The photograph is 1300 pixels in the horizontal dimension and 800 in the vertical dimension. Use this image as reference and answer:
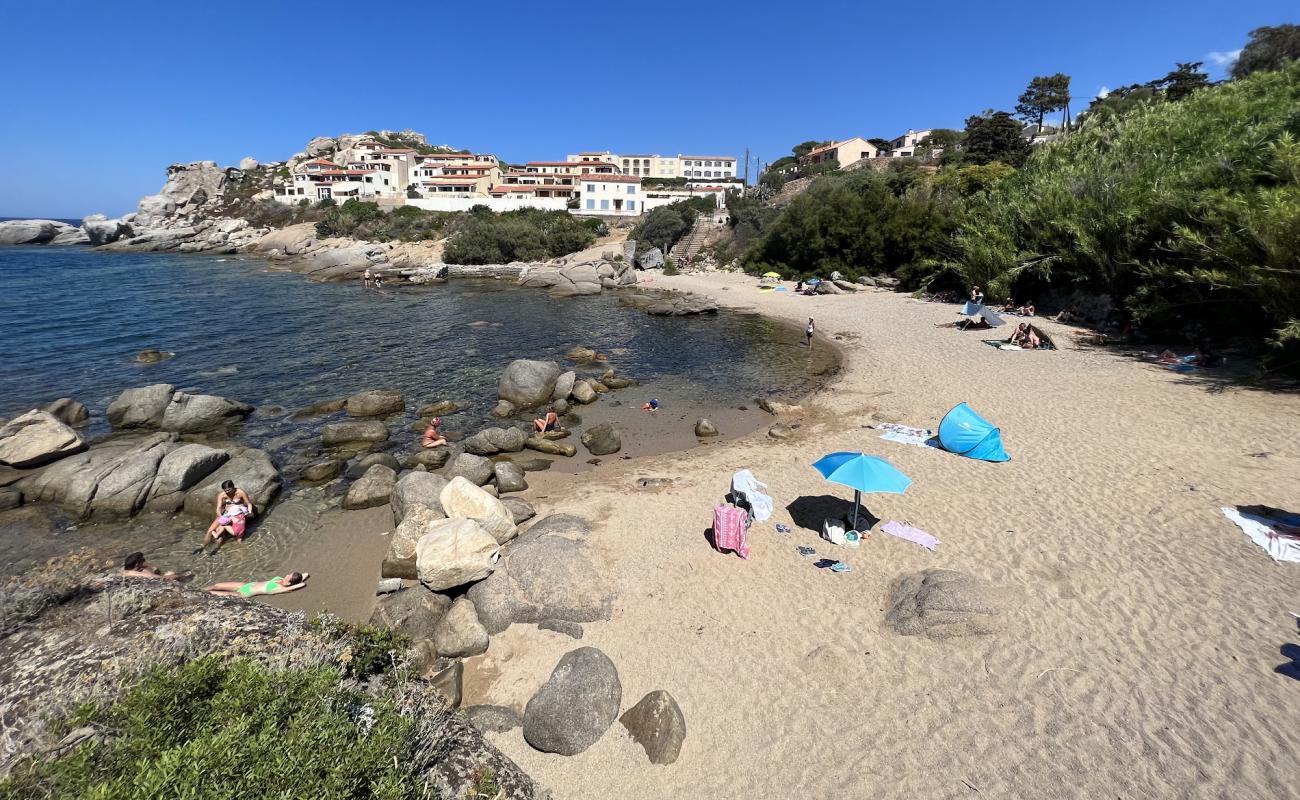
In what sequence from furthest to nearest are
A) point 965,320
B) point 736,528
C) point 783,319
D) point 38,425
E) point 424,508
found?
point 783,319
point 965,320
point 38,425
point 424,508
point 736,528

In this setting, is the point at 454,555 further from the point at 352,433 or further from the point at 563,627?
the point at 352,433

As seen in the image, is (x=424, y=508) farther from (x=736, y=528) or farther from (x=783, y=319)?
(x=783, y=319)

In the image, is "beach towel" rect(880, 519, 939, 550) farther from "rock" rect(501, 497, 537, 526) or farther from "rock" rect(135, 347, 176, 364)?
"rock" rect(135, 347, 176, 364)

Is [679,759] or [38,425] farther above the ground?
[38,425]

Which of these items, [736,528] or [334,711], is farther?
[736,528]

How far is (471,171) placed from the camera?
9088 cm

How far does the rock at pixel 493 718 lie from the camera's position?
21.8 feet

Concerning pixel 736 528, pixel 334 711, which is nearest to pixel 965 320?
pixel 736 528

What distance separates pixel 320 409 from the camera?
18453 millimetres

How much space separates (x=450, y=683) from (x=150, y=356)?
27.8 m

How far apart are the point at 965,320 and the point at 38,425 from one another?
118 ft

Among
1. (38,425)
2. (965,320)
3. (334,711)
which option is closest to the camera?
(334,711)

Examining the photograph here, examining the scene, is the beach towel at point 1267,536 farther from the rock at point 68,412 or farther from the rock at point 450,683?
the rock at point 68,412

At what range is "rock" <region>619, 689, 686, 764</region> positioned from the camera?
245 inches
